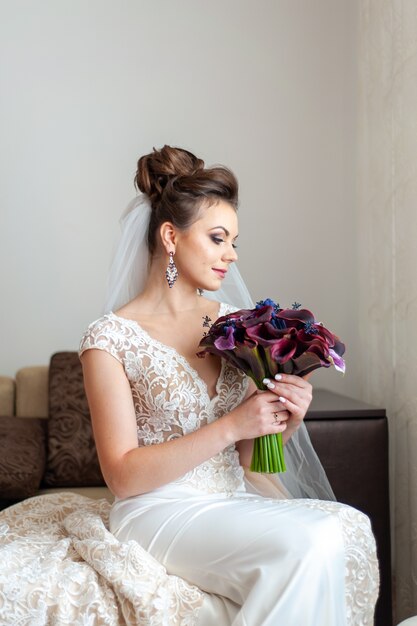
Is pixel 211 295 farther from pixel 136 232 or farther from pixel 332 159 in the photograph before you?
pixel 332 159

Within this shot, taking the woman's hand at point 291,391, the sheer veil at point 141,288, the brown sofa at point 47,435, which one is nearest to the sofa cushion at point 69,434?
the brown sofa at point 47,435

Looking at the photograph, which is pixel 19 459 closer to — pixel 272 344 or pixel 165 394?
A: pixel 165 394

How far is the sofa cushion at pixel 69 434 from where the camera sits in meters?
3.58

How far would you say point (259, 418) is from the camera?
2.08 meters

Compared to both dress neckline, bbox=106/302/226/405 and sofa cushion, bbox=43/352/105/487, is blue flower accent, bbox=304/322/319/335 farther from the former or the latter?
sofa cushion, bbox=43/352/105/487

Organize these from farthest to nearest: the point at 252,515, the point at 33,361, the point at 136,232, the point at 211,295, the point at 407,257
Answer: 1. the point at 33,361
2. the point at 407,257
3. the point at 211,295
4. the point at 136,232
5. the point at 252,515

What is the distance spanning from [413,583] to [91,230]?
7.37ft

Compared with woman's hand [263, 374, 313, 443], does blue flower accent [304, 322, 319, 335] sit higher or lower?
higher

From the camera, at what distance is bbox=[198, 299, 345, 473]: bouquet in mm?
2023

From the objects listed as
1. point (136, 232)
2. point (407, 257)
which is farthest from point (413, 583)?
point (136, 232)

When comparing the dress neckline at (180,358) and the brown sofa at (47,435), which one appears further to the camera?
the brown sofa at (47,435)

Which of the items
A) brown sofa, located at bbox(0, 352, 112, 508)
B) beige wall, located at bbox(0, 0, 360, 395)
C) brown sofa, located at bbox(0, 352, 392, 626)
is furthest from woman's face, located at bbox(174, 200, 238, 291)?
beige wall, located at bbox(0, 0, 360, 395)

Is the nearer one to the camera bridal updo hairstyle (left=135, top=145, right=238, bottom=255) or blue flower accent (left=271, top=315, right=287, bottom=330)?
blue flower accent (left=271, top=315, right=287, bottom=330)

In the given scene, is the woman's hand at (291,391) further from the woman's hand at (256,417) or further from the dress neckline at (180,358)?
the dress neckline at (180,358)
